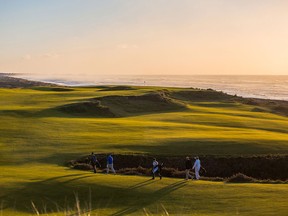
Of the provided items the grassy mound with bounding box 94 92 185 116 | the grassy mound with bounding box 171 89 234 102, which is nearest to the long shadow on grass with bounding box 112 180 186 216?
the grassy mound with bounding box 94 92 185 116

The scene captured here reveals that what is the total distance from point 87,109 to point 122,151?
24.5 meters

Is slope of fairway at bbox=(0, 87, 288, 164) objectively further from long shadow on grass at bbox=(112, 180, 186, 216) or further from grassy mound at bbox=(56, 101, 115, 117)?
long shadow on grass at bbox=(112, 180, 186, 216)

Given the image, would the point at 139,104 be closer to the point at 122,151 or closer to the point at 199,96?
the point at 199,96

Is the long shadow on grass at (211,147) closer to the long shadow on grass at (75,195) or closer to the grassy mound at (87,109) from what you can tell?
the long shadow on grass at (75,195)

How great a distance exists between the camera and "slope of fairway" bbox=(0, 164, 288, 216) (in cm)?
2067

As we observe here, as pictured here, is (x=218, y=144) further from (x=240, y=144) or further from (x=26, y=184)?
(x=26, y=184)

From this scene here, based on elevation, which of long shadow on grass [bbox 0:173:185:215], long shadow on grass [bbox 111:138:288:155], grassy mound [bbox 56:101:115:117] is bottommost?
long shadow on grass [bbox 0:173:185:215]

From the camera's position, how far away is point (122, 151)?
36188 mm

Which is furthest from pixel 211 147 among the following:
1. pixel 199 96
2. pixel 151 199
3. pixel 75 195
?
pixel 199 96

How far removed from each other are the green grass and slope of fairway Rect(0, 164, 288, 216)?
5 cm

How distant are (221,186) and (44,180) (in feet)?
36.3

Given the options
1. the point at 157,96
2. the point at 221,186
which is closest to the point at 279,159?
the point at 221,186

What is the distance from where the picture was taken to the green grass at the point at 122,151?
851 inches

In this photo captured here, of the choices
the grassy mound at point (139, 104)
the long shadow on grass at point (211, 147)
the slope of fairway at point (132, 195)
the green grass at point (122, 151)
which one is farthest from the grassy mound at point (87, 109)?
the slope of fairway at point (132, 195)
